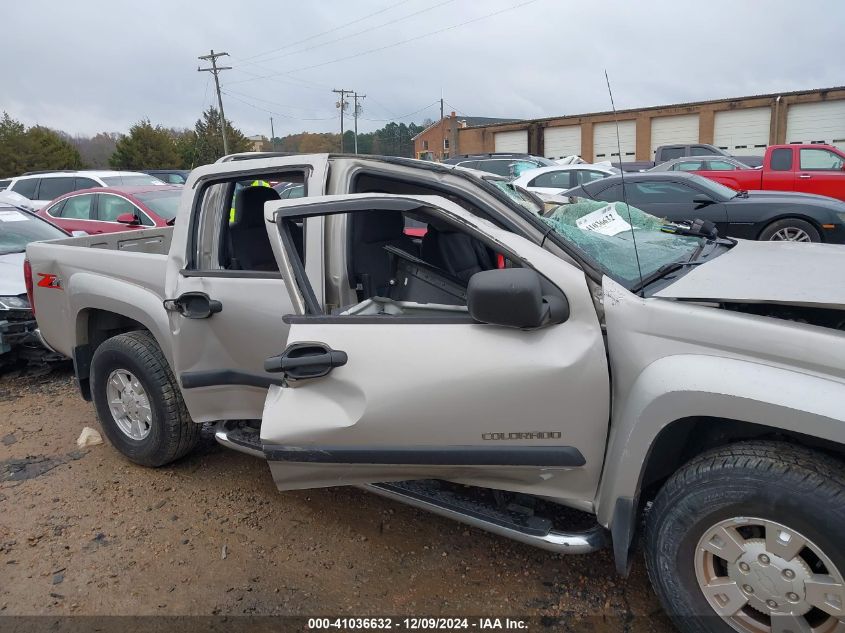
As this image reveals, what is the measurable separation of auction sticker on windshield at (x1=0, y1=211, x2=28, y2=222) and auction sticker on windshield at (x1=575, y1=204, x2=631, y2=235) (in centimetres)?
646

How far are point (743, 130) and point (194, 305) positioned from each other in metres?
34.9

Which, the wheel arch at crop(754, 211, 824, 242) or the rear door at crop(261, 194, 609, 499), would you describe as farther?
the wheel arch at crop(754, 211, 824, 242)

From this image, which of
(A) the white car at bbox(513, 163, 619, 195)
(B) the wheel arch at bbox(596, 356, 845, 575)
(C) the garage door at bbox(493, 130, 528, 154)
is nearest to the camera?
(B) the wheel arch at bbox(596, 356, 845, 575)

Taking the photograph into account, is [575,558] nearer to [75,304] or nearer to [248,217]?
[248,217]

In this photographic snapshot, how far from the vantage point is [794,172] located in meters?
11.8

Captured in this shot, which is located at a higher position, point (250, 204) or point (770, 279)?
point (250, 204)

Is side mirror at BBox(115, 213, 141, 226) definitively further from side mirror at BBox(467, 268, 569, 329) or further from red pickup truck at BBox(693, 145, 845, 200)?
red pickup truck at BBox(693, 145, 845, 200)

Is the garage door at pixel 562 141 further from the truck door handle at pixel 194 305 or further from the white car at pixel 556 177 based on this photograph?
the truck door handle at pixel 194 305

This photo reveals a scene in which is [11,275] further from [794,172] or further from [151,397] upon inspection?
[794,172]

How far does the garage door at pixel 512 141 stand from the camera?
125 feet

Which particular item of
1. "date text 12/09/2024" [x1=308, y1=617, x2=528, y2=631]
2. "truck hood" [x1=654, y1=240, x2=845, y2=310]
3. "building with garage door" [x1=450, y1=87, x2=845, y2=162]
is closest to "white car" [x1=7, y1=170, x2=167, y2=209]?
"date text 12/09/2024" [x1=308, y1=617, x2=528, y2=631]

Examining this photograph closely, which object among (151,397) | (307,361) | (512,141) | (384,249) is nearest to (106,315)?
(151,397)

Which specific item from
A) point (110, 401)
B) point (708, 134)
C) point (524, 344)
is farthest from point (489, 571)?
point (708, 134)

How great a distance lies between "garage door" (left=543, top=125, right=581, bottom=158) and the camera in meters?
36.3
